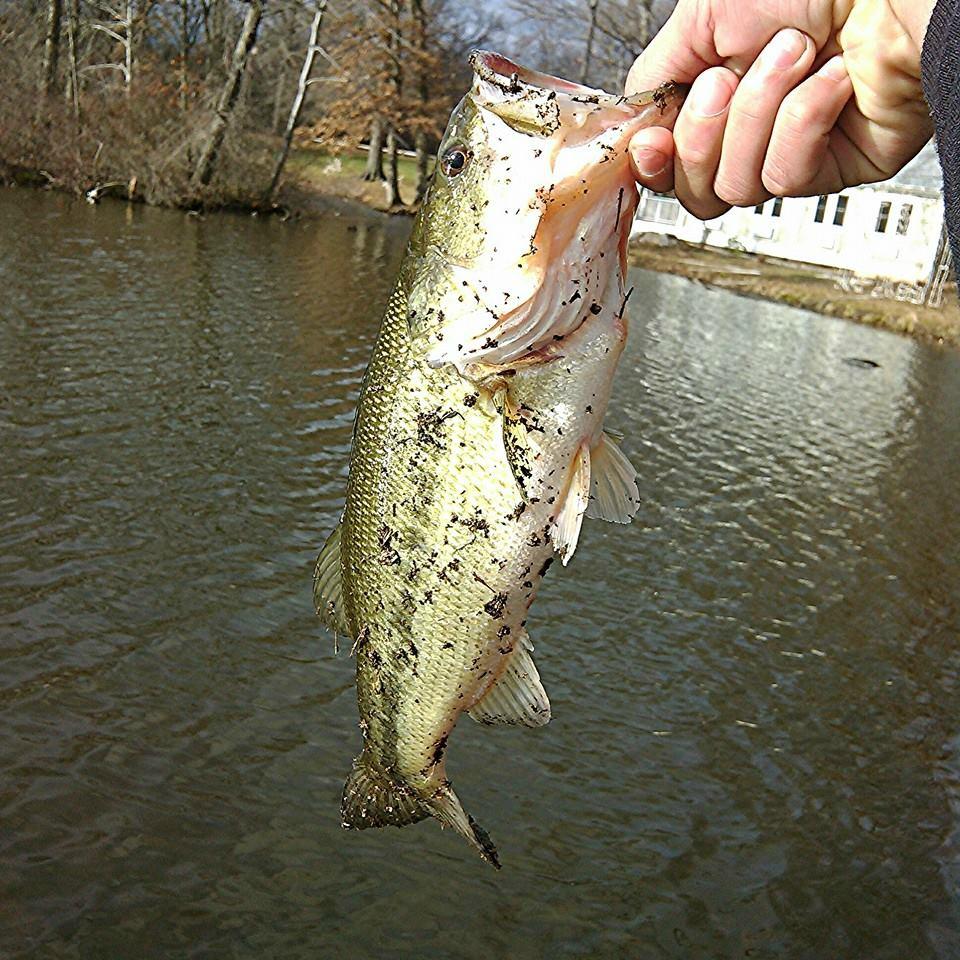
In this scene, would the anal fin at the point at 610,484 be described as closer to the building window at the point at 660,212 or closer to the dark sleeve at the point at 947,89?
the dark sleeve at the point at 947,89

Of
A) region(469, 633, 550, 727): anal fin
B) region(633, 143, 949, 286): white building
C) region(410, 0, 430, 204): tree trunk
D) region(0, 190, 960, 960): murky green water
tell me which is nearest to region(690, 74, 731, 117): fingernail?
region(469, 633, 550, 727): anal fin

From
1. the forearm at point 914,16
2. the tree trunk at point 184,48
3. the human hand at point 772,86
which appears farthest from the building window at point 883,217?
the forearm at point 914,16

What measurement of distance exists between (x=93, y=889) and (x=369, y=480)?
10.9 feet

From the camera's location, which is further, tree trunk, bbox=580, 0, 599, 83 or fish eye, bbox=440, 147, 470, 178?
tree trunk, bbox=580, 0, 599, 83

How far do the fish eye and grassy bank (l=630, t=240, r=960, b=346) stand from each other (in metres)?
28.1

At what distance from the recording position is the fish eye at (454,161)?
2.45 m

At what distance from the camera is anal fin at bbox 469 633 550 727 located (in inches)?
110

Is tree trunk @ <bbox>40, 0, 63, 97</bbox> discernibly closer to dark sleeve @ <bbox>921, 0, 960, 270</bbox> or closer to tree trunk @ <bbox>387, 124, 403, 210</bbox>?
tree trunk @ <bbox>387, 124, 403, 210</bbox>

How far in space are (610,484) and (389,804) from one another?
113 centimetres

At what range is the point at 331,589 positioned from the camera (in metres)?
2.94

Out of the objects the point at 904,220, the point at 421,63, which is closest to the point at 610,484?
the point at 421,63

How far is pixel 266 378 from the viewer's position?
43.6 ft

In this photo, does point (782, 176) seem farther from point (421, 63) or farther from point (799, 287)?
point (421, 63)

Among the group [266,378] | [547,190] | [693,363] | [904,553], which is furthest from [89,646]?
[693,363]
